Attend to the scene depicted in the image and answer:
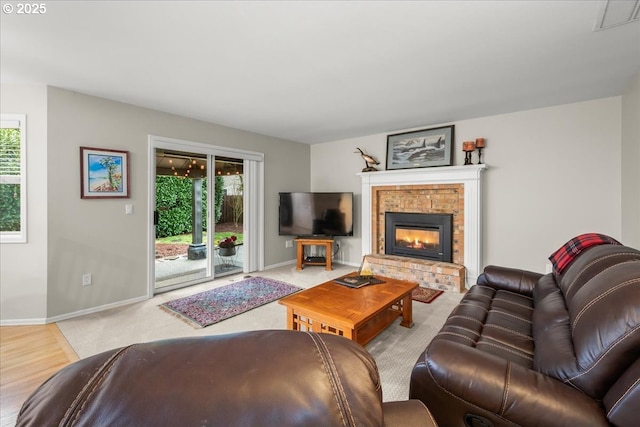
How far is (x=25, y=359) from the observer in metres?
2.31

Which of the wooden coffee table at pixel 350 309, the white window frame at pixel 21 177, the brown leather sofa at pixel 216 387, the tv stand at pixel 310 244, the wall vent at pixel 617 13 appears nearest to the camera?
the brown leather sofa at pixel 216 387

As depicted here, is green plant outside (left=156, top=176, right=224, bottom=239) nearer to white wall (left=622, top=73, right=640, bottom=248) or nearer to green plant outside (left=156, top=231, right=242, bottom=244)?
green plant outside (left=156, top=231, right=242, bottom=244)

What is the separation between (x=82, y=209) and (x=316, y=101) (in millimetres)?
2852

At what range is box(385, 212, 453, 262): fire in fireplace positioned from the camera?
4332mm

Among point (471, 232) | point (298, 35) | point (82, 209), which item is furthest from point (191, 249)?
point (471, 232)

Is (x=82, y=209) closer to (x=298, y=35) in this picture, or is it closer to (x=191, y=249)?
(x=191, y=249)

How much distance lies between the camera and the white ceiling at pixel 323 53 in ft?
6.01

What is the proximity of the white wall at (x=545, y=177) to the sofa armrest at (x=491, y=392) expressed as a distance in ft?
10.7

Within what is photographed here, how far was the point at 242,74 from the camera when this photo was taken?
2.69m

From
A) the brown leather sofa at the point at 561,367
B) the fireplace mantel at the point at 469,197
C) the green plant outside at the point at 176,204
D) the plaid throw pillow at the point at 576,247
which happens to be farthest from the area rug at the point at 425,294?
the green plant outside at the point at 176,204

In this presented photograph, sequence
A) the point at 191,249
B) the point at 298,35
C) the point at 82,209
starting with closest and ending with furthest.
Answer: the point at 298,35 → the point at 82,209 → the point at 191,249

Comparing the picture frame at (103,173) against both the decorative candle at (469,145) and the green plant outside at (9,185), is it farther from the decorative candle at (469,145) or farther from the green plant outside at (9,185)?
the decorative candle at (469,145)

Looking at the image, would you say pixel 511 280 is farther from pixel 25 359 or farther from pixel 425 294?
pixel 25 359

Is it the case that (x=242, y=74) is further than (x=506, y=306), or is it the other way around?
(x=242, y=74)
